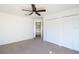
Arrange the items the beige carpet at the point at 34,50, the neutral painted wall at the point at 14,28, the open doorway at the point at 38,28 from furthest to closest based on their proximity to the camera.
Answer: the open doorway at the point at 38,28
the neutral painted wall at the point at 14,28
the beige carpet at the point at 34,50

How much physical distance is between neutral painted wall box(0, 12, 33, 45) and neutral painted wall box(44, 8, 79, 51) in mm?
1971

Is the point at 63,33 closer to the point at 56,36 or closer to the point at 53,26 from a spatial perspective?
the point at 56,36

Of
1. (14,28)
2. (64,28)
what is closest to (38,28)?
(14,28)

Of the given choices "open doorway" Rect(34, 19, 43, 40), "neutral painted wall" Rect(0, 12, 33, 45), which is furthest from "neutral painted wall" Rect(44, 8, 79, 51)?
"neutral painted wall" Rect(0, 12, 33, 45)

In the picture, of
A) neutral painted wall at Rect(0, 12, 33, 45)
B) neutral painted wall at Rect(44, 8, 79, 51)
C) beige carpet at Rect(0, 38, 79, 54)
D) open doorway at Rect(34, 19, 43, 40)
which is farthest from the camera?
open doorway at Rect(34, 19, 43, 40)

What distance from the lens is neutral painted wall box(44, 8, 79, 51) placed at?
3666 mm

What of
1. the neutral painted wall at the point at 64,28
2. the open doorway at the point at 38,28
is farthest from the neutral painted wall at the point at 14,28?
the neutral painted wall at the point at 64,28

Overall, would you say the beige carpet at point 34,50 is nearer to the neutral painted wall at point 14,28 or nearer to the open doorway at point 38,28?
the neutral painted wall at point 14,28

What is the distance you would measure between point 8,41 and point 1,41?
513 mm

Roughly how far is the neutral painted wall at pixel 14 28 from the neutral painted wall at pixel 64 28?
1971 millimetres

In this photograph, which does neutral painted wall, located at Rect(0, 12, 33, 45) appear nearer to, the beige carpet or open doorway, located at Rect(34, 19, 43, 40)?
open doorway, located at Rect(34, 19, 43, 40)

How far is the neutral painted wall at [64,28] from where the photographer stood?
12.0ft
